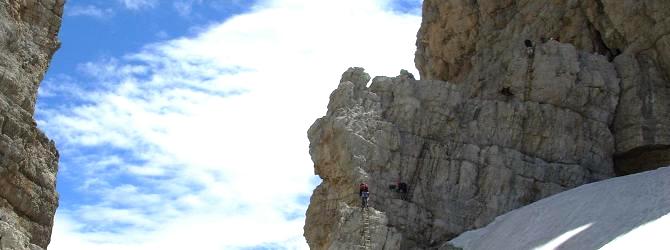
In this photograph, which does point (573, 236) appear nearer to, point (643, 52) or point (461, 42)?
point (643, 52)

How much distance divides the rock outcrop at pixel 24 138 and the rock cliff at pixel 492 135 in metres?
12.8

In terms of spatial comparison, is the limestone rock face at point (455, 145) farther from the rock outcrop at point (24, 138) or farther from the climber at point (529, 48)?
the rock outcrop at point (24, 138)

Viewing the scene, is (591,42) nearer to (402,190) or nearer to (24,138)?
(402,190)

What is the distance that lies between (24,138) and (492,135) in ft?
71.4

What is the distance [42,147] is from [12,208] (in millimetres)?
2474

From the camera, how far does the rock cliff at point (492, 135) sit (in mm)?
42375

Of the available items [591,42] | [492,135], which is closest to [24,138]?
[492,135]

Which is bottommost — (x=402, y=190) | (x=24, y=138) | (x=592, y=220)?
(x=592, y=220)

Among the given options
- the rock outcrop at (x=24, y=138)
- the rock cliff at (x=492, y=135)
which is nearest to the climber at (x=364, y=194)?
the rock cliff at (x=492, y=135)

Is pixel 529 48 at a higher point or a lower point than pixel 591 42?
lower

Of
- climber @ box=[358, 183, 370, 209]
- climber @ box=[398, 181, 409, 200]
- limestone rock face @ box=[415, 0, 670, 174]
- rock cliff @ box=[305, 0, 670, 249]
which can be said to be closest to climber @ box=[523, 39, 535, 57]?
rock cliff @ box=[305, 0, 670, 249]

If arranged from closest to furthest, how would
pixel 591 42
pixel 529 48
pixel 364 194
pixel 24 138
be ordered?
1. pixel 24 138
2. pixel 364 194
3. pixel 529 48
4. pixel 591 42

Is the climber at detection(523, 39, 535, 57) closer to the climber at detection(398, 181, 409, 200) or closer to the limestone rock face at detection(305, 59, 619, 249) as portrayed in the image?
the limestone rock face at detection(305, 59, 619, 249)

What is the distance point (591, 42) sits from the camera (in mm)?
51281
